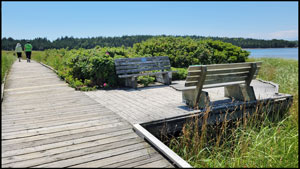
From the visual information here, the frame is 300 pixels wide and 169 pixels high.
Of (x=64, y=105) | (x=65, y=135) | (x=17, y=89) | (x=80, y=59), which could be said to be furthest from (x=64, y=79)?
(x=65, y=135)

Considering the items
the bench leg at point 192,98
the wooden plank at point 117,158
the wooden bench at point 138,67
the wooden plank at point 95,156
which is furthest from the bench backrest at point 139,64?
the wooden plank at point 117,158

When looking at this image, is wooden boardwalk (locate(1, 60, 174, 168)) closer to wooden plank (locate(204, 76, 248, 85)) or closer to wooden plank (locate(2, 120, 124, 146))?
wooden plank (locate(2, 120, 124, 146))

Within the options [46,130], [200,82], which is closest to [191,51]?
[200,82]

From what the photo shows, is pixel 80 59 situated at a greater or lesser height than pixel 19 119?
greater

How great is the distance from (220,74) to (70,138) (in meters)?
3.40

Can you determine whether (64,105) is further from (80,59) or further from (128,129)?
(80,59)

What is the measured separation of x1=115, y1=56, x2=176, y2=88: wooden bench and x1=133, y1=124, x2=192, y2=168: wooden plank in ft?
13.5

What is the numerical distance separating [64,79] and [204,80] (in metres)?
6.77

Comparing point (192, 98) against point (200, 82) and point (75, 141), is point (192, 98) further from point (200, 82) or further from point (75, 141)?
point (75, 141)

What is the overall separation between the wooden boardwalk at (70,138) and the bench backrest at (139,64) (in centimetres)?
240

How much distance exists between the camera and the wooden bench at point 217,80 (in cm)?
512

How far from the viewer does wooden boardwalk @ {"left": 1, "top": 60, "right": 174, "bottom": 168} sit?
3.12 meters

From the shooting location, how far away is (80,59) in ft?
29.7

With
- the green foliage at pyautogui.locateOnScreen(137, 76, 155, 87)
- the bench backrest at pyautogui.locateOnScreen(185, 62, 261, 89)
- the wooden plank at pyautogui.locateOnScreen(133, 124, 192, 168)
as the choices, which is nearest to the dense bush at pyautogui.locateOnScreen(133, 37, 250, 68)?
the green foliage at pyautogui.locateOnScreen(137, 76, 155, 87)
